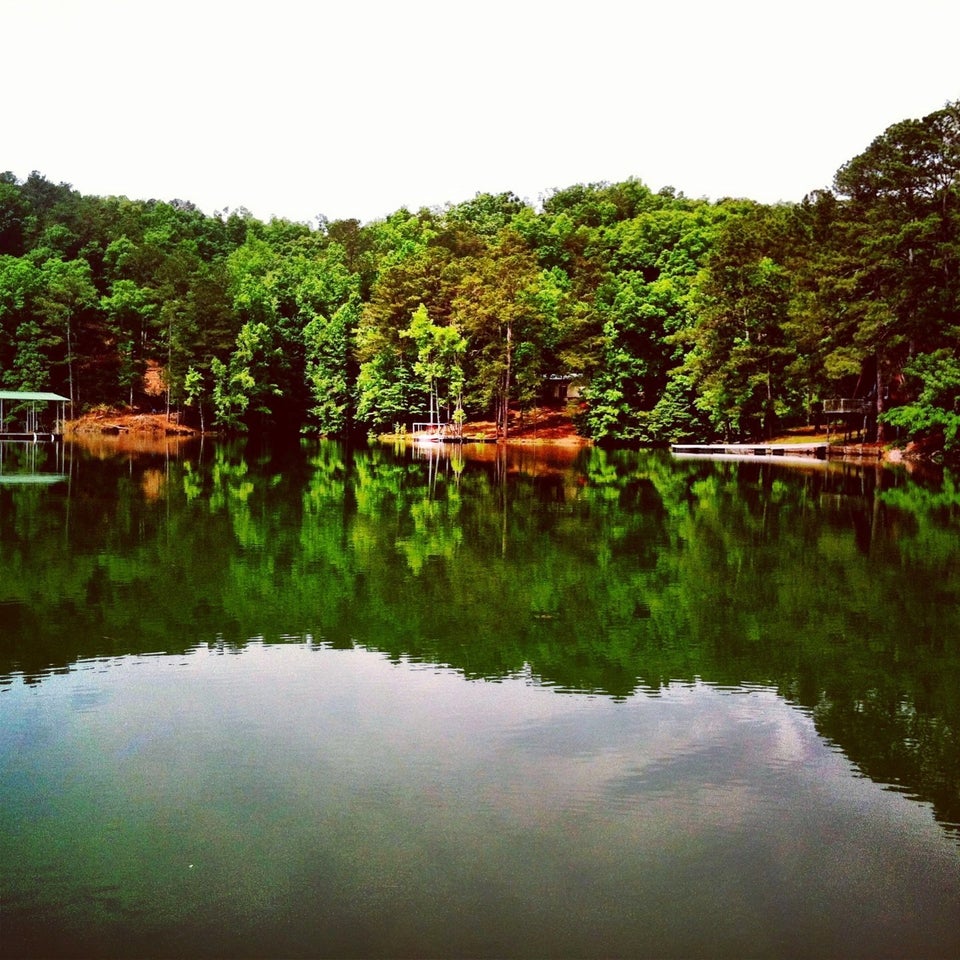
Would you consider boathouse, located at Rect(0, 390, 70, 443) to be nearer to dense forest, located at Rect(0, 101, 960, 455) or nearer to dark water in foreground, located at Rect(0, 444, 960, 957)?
dense forest, located at Rect(0, 101, 960, 455)

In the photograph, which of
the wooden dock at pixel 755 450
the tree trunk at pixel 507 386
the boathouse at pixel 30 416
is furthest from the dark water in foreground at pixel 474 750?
the tree trunk at pixel 507 386

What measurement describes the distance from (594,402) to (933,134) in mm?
25545

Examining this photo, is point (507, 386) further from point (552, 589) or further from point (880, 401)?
point (552, 589)

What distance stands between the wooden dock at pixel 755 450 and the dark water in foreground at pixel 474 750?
31947mm

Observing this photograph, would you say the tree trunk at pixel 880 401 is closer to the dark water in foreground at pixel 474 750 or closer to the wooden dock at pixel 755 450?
the wooden dock at pixel 755 450

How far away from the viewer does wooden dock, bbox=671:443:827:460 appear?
47562 mm

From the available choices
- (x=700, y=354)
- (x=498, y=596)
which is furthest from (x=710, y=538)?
(x=700, y=354)

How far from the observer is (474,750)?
6996 mm

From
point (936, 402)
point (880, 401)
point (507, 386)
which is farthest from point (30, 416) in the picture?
point (936, 402)

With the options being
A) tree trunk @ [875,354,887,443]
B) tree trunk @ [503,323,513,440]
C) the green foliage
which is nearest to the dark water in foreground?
the green foliage

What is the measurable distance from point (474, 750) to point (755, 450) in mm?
45340

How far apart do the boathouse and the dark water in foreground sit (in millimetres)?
46436

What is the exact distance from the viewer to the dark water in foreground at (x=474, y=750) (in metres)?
4.75

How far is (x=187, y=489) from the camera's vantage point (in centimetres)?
2673
